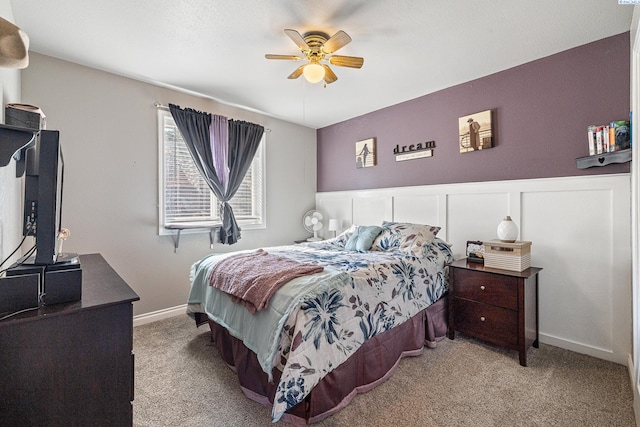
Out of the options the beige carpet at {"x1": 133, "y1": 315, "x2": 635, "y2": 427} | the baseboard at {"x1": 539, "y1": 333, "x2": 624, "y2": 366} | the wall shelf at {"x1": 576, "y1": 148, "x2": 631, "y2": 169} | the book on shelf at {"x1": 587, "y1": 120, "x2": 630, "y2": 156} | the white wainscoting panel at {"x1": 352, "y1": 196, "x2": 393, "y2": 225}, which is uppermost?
the book on shelf at {"x1": 587, "y1": 120, "x2": 630, "y2": 156}

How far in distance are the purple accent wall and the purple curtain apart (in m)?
1.69

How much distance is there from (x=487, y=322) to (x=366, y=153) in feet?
8.11

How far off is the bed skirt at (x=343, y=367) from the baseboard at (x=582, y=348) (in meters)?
0.99

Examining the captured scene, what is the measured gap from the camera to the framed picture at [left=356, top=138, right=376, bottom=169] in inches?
153

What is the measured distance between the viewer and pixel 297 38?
1991 millimetres

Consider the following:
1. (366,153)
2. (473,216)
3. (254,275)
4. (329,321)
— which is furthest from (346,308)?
(366,153)

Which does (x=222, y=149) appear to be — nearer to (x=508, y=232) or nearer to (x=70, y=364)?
(x=70, y=364)

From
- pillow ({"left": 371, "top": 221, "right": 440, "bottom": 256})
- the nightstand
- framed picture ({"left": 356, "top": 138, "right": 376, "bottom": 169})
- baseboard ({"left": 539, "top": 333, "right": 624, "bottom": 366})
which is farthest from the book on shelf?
framed picture ({"left": 356, "top": 138, "right": 376, "bottom": 169})

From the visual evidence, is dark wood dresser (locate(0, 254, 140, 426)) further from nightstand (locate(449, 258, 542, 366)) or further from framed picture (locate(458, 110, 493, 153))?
framed picture (locate(458, 110, 493, 153))

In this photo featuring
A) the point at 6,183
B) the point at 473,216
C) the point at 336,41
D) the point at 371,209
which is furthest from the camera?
the point at 371,209

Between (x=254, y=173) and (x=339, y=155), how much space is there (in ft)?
4.25

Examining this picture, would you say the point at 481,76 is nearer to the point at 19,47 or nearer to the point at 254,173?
the point at 254,173

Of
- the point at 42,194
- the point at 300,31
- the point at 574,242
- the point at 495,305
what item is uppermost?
the point at 300,31

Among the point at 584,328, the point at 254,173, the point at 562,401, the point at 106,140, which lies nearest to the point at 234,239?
the point at 254,173
